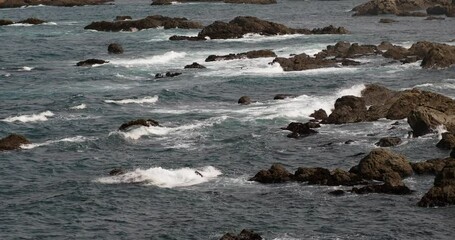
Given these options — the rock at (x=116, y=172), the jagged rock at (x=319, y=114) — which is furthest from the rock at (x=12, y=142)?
the jagged rock at (x=319, y=114)

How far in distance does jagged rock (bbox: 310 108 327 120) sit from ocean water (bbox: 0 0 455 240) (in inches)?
36.9

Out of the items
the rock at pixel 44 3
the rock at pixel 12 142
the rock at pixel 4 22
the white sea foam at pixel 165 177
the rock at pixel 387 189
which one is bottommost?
the rock at pixel 44 3

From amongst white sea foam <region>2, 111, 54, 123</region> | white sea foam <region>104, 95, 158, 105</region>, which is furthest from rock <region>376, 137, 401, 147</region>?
white sea foam <region>2, 111, 54, 123</region>

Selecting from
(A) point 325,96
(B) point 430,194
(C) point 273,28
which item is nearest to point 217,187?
(B) point 430,194

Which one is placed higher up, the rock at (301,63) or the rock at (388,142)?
the rock at (388,142)

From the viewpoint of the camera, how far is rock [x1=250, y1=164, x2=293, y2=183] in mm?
49094

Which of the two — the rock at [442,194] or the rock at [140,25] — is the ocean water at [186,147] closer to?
the rock at [442,194]

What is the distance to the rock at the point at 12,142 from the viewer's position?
58.6 metres

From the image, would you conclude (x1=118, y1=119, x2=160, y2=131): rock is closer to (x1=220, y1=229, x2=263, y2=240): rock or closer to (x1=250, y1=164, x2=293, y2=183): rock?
(x1=250, y1=164, x2=293, y2=183): rock

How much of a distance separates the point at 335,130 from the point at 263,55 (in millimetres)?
38669

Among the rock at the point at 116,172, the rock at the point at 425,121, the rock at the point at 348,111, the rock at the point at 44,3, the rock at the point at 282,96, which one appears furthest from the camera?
the rock at the point at 44,3

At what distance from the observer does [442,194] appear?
144 ft

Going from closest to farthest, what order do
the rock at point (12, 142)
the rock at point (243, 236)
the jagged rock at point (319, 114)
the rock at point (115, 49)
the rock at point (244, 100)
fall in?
the rock at point (243, 236), the rock at point (12, 142), the jagged rock at point (319, 114), the rock at point (244, 100), the rock at point (115, 49)

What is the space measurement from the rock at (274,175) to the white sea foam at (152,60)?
5040 cm
